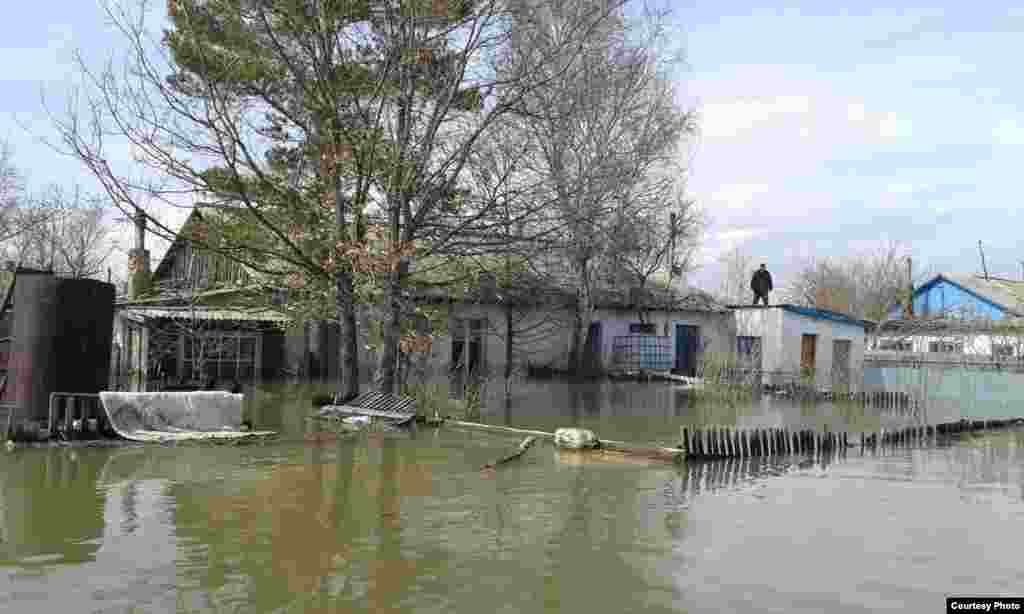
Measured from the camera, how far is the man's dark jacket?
120ft

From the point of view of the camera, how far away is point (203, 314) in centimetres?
2380

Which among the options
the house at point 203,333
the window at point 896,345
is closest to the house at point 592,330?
the house at point 203,333

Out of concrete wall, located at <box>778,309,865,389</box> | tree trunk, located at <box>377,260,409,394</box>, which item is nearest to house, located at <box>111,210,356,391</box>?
tree trunk, located at <box>377,260,409,394</box>

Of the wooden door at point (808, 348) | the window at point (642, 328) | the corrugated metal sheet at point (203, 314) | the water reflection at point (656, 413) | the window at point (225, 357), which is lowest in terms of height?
the water reflection at point (656, 413)

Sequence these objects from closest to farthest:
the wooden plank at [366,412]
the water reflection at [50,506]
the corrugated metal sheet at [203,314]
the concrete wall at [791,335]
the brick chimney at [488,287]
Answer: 1. the water reflection at [50,506]
2. the wooden plank at [366,412]
3. the brick chimney at [488,287]
4. the corrugated metal sheet at [203,314]
5. the concrete wall at [791,335]

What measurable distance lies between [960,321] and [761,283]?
571 inches

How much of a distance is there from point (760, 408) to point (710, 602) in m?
17.6

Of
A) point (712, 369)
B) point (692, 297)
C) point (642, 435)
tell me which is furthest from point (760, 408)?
point (692, 297)

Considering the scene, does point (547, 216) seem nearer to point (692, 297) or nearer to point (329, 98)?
point (329, 98)

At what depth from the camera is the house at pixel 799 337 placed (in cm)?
3397

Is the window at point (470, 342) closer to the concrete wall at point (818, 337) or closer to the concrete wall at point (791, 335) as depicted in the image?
the concrete wall at point (791, 335)

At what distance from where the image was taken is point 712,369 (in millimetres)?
26297

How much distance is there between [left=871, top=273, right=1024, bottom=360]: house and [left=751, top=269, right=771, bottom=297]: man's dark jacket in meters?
11.2

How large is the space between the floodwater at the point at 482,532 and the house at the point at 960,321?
31.9 meters
